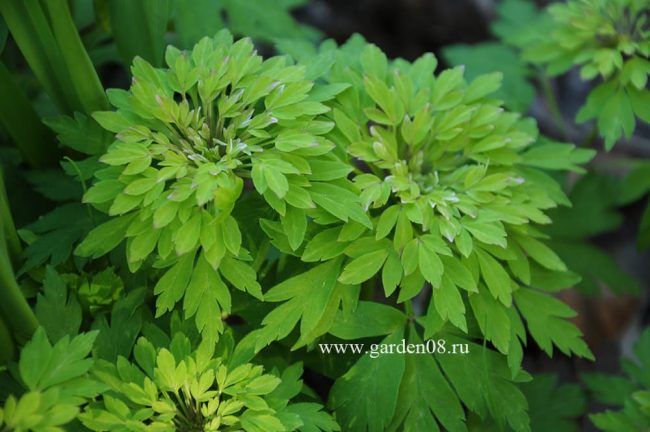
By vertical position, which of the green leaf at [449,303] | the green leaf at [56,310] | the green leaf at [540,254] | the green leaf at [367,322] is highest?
the green leaf at [56,310]

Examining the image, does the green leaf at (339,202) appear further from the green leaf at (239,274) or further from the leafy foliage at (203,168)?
the green leaf at (239,274)

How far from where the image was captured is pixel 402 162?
3.96 ft

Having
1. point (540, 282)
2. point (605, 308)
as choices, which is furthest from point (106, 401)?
point (605, 308)

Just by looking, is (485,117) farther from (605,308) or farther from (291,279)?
(605,308)

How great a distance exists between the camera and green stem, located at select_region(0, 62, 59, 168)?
1269mm

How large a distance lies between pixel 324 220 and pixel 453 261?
244 millimetres

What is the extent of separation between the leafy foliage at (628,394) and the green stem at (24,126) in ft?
4.14

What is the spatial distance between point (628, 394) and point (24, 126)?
1.47m

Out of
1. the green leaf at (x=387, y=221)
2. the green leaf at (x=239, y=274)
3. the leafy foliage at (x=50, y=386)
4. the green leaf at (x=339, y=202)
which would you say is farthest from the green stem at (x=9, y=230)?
the green leaf at (x=387, y=221)

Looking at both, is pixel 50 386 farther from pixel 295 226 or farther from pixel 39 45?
pixel 39 45

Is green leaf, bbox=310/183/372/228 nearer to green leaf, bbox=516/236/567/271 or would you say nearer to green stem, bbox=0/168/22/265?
green leaf, bbox=516/236/567/271

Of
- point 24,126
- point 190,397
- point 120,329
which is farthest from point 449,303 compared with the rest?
point 24,126

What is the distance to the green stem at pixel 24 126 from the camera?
1.27 m

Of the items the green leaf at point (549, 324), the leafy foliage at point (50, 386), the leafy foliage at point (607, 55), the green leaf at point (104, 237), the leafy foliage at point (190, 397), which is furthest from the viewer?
the leafy foliage at point (607, 55)
